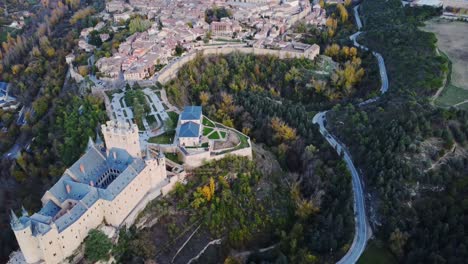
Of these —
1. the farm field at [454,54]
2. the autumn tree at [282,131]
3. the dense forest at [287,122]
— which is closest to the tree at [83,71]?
the dense forest at [287,122]

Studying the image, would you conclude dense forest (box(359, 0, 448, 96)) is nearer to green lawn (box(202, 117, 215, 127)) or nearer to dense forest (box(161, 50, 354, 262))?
dense forest (box(161, 50, 354, 262))

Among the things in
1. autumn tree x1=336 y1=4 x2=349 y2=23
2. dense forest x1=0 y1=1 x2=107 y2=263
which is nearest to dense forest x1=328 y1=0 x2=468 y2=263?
autumn tree x1=336 y1=4 x2=349 y2=23

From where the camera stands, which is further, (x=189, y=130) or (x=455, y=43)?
(x=455, y=43)

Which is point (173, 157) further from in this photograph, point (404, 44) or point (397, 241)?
point (404, 44)

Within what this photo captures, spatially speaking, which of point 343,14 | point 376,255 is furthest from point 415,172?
point 343,14

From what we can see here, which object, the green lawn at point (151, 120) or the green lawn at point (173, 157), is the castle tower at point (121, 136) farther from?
the green lawn at point (151, 120)

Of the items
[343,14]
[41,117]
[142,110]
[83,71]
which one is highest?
[343,14]

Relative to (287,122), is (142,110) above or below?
above
